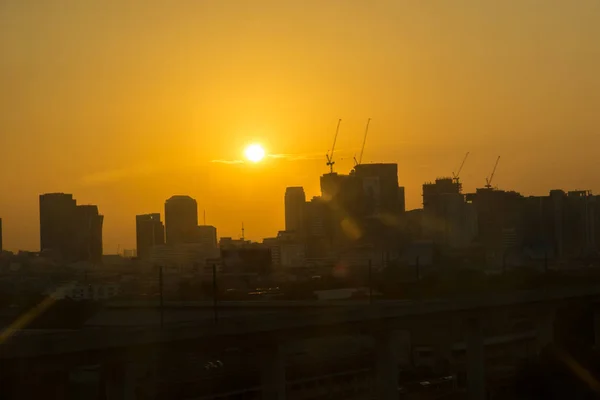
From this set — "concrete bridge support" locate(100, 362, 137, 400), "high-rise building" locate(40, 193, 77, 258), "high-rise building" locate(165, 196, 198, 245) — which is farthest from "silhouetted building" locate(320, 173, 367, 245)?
"concrete bridge support" locate(100, 362, 137, 400)


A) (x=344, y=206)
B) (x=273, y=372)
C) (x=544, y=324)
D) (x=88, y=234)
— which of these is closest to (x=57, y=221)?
(x=88, y=234)

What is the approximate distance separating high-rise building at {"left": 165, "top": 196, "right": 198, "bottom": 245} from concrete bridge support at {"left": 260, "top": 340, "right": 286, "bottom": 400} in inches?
2644

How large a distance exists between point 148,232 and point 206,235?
9496mm

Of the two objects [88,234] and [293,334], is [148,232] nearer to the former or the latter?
[88,234]

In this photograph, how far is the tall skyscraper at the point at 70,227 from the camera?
68.8m

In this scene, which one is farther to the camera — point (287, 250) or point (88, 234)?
point (287, 250)

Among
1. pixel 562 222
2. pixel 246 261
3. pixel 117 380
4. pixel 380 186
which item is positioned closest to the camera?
pixel 117 380

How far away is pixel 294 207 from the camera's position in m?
127

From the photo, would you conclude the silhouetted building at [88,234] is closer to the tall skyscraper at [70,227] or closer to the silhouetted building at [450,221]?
the tall skyscraper at [70,227]

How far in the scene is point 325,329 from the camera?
29.1m

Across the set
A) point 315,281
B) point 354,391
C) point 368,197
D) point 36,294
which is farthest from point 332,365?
point 368,197

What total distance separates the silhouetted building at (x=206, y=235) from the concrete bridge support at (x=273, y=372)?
221 ft

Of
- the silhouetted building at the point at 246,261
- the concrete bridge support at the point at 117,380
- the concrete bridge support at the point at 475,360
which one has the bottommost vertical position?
the concrete bridge support at the point at 475,360

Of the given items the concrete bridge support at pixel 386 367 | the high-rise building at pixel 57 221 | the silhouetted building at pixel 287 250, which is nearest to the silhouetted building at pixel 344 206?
the silhouetted building at pixel 287 250
